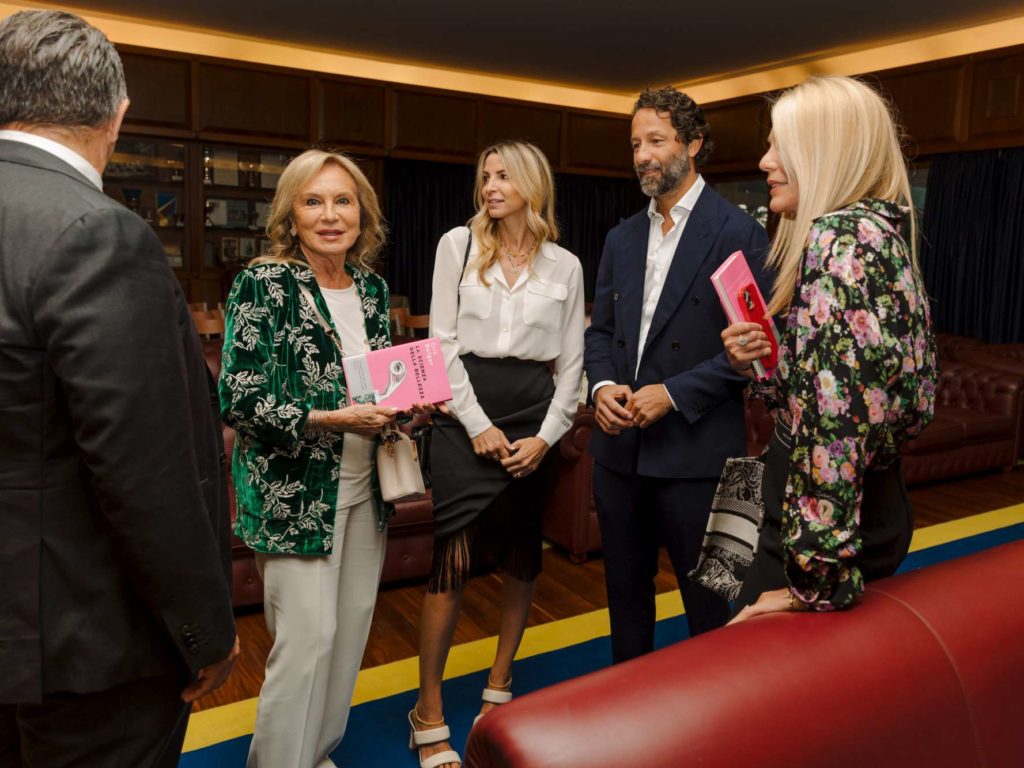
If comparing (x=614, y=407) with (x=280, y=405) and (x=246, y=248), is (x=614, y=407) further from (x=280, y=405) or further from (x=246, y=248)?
(x=246, y=248)

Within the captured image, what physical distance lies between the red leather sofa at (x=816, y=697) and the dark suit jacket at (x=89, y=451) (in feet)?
1.61

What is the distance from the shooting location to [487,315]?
2062mm

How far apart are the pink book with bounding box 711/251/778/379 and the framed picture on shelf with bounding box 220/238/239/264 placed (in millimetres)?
6746

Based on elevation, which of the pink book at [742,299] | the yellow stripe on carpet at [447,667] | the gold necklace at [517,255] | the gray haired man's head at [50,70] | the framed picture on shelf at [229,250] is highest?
the gray haired man's head at [50,70]

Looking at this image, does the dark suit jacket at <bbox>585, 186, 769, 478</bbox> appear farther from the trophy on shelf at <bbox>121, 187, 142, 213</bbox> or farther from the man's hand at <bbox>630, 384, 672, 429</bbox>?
the trophy on shelf at <bbox>121, 187, 142, 213</bbox>

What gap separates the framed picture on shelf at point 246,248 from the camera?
761cm

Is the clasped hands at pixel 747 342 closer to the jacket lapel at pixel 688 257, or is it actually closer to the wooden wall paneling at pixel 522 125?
the jacket lapel at pixel 688 257

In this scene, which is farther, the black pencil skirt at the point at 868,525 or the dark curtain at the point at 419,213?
the dark curtain at the point at 419,213

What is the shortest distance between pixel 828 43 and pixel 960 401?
3433 mm

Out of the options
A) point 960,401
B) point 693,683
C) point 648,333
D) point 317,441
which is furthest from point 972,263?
point 693,683

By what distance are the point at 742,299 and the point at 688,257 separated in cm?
40

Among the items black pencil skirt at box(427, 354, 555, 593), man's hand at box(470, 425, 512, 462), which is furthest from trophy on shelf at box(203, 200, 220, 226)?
man's hand at box(470, 425, 512, 462)

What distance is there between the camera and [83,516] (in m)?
1.01

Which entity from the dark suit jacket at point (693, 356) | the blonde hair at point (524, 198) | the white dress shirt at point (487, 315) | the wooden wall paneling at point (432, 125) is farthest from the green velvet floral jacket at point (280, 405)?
the wooden wall paneling at point (432, 125)
